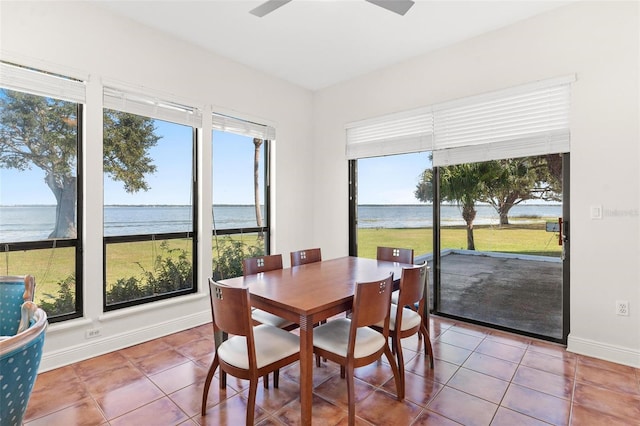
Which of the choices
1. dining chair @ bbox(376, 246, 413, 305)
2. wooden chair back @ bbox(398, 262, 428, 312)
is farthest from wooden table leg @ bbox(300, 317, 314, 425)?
dining chair @ bbox(376, 246, 413, 305)

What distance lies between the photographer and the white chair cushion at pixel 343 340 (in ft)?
6.39

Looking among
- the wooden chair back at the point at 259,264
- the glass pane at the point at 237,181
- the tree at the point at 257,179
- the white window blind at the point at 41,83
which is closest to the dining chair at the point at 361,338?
the wooden chair back at the point at 259,264

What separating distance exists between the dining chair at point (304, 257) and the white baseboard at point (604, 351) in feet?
7.95

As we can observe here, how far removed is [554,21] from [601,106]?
89 centimetres

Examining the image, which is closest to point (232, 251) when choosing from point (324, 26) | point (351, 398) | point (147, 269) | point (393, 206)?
point (147, 269)

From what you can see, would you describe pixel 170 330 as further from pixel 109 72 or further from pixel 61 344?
Result: pixel 109 72

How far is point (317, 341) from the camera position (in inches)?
80.8

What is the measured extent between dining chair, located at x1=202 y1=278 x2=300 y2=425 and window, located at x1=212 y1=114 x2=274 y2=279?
6.34 feet

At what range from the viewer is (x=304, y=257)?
10.7 ft

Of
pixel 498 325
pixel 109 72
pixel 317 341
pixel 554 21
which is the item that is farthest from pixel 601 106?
pixel 109 72

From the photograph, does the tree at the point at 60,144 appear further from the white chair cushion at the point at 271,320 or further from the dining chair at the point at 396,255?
the dining chair at the point at 396,255

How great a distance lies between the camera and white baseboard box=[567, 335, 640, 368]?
2.57m

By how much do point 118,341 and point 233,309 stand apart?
6.23 feet

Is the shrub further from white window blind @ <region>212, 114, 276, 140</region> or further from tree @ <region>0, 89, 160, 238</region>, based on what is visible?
white window blind @ <region>212, 114, 276, 140</region>
